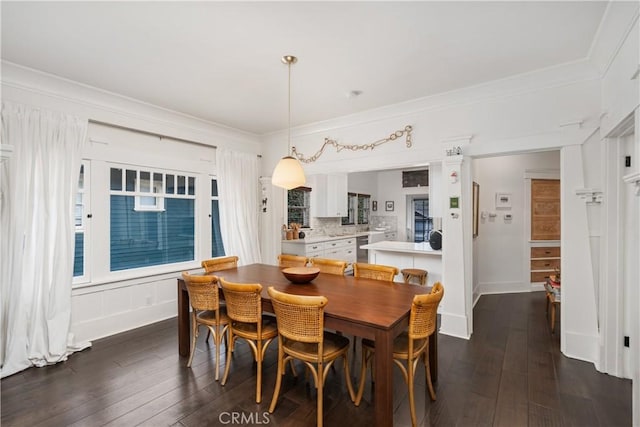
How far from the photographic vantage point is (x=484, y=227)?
16.4 feet

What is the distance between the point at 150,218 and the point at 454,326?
3.93 meters

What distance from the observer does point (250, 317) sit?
A: 226 cm

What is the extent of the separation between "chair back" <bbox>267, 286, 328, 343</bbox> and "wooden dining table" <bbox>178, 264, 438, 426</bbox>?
9 cm

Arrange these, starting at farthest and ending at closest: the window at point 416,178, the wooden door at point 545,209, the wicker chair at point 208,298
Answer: the window at point 416,178 → the wooden door at point 545,209 → the wicker chair at point 208,298

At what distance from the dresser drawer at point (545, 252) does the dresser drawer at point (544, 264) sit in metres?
0.07

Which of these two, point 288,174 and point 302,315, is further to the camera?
point 288,174

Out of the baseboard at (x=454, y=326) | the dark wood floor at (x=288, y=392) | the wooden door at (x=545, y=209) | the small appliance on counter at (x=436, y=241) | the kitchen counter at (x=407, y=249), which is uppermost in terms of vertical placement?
the wooden door at (x=545, y=209)

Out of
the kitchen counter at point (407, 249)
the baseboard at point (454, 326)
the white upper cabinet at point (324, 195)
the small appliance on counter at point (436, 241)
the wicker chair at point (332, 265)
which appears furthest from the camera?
the white upper cabinet at point (324, 195)

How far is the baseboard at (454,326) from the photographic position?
3260mm

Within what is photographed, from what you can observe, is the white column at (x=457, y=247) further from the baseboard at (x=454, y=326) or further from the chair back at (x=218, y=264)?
the chair back at (x=218, y=264)

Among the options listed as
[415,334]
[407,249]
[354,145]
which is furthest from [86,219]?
[407,249]

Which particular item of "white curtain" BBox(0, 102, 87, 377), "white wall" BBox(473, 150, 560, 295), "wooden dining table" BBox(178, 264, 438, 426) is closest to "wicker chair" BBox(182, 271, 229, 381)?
"wooden dining table" BBox(178, 264, 438, 426)

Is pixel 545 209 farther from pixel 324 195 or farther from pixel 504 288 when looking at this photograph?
pixel 324 195

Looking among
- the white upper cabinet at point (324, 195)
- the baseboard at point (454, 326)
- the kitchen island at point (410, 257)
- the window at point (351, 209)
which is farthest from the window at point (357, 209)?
the baseboard at point (454, 326)
